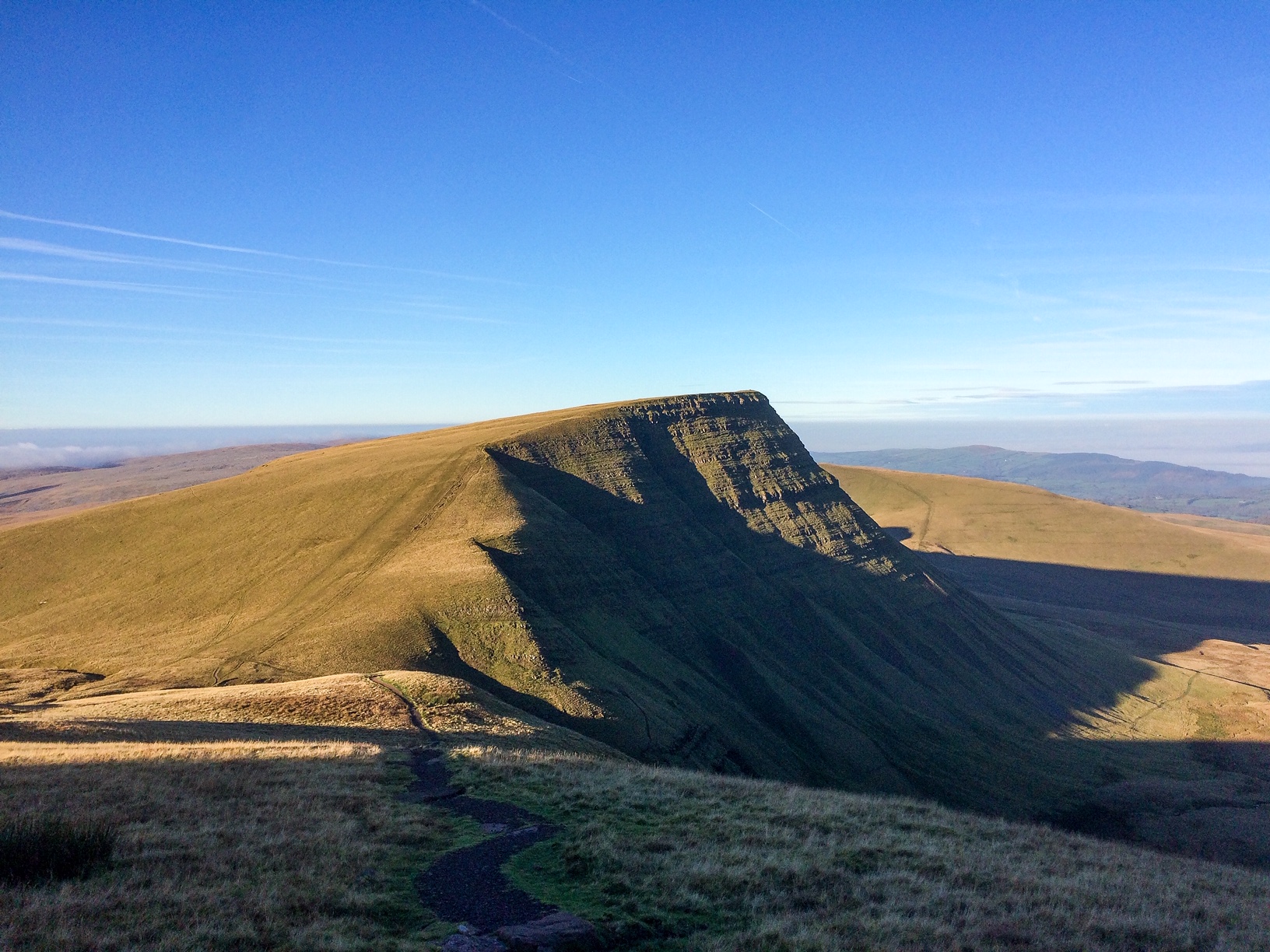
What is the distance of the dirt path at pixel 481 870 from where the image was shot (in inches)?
540

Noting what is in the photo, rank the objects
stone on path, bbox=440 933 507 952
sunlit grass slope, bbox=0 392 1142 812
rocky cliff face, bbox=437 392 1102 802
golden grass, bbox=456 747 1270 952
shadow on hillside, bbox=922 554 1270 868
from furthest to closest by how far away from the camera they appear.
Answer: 1. rocky cliff face, bbox=437 392 1102 802
2. shadow on hillside, bbox=922 554 1270 868
3. sunlit grass slope, bbox=0 392 1142 812
4. golden grass, bbox=456 747 1270 952
5. stone on path, bbox=440 933 507 952

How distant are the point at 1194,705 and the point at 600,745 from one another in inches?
3923

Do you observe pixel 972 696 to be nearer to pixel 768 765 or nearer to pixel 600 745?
pixel 768 765

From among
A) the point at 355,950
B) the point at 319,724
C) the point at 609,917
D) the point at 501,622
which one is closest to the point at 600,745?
the point at 319,724

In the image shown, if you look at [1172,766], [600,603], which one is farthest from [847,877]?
[1172,766]

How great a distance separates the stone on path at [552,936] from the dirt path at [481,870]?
1.46 feet

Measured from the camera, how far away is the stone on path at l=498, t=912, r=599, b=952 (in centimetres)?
1223

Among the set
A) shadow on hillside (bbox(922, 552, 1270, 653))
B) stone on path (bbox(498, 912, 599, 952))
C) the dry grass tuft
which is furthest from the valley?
shadow on hillside (bbox(922, 552, 1270, 653))

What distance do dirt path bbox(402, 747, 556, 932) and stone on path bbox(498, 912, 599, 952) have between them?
444 mm

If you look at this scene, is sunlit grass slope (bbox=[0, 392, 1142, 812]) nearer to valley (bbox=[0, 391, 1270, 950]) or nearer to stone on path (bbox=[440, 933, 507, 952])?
valley (bbox=[0, 391, 1270, 950])

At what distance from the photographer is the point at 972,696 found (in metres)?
86.3

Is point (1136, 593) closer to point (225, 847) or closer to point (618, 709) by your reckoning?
point (618, 709)

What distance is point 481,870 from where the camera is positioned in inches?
631

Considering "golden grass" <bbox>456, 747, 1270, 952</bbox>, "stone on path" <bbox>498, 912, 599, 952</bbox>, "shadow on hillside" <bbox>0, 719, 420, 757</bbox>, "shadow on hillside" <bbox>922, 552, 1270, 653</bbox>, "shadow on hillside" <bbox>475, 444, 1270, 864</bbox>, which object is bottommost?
"shadow on hillside" <bbox>922, 552, 1270, 653</bbox>
